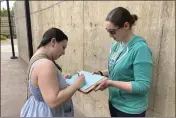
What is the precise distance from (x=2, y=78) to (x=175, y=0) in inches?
246

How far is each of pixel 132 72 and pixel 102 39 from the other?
4.51 feet

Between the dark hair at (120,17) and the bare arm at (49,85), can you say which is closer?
the bare arm at (49,85)

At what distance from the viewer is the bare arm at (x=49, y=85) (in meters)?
1.54

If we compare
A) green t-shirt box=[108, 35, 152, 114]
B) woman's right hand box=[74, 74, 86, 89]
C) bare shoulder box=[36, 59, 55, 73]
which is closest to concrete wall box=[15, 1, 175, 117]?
green t-shirt box=[108, 35, 152, 114]

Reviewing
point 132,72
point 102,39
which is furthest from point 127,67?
point 102,39

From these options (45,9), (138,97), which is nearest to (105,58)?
(138,97)

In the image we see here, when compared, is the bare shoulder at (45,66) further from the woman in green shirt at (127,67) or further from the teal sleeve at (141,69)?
the teal sleeve at (141,69)

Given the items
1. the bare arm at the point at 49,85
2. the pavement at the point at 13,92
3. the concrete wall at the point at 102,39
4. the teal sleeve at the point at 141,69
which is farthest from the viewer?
the pavement at the point at 13,92

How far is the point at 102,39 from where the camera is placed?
310 cm

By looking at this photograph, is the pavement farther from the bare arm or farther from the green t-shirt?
the bare arm

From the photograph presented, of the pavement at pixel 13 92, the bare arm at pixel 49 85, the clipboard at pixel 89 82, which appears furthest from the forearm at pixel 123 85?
the pavement at pixel 13 92

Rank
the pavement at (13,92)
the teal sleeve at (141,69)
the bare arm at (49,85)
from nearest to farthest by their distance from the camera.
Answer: the bare arm at (49,85) < the teal sleeve at (141,69) < the pavement at (13,92)

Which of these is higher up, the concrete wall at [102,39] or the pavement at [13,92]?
the concrete wall at [102,39]

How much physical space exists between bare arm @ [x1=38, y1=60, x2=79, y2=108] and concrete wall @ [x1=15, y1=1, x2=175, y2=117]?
0.99 m
